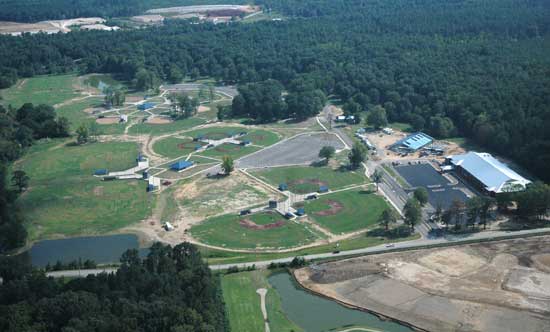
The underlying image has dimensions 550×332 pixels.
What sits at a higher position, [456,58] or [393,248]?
[456,58]

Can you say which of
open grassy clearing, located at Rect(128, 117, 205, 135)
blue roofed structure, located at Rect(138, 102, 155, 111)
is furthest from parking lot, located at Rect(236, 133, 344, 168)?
blue roofed structure, located at Rect(138, 102, 155, 111)

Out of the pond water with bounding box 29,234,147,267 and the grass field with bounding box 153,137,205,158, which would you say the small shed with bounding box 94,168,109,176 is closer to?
the grass field with bounding box 153,137,205,158

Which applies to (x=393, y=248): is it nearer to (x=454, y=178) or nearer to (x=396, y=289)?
(x=396, y=289)

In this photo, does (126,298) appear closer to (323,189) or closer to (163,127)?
(323,189)

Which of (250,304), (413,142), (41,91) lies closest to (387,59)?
(413,142)

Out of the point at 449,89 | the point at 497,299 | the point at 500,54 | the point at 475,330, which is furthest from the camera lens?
the point at 500,54

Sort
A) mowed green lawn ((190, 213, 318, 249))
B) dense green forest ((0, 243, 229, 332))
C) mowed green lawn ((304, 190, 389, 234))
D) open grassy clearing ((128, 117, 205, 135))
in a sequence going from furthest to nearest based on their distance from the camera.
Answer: open grassy clearing ((128, 117, 205, 135))
mowed green lawn ((304, 190, 389, 234))
mowed green lawn ((190, 213, 318, 249))
dense green forest ((0, 243, 229, 332))

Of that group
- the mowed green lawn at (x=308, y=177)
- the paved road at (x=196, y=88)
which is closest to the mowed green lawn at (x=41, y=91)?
the paved road at (x=196, y=88)

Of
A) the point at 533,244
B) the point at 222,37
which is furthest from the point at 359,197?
the point at 222,37
